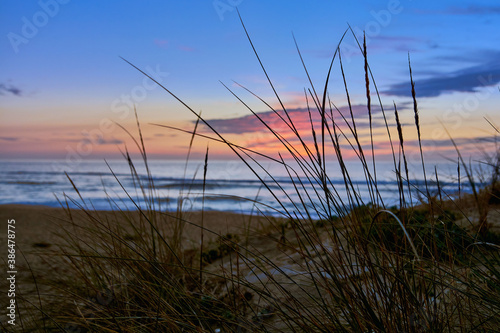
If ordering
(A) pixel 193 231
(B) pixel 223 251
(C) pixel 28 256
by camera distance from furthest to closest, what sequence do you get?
(A) pixel 193 231
(C) pixel 28 256
(B) pixel 223 251

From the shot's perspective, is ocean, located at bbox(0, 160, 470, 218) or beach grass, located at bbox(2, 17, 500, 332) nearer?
beach grass, located at bbox(2, 17, 500, 332)

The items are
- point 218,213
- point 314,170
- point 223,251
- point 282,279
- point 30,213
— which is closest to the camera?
point 314,170

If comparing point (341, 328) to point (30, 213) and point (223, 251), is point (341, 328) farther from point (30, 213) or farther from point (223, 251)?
point (30, 213)

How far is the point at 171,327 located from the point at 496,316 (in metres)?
1.24

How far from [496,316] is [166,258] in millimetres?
1851

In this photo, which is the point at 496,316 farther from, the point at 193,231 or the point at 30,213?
the point at 30,213

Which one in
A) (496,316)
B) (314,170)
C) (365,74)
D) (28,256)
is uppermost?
(365,74)

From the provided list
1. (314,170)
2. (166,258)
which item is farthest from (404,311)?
(166,258)

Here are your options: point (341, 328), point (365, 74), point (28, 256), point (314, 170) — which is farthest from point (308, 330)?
point (28, 256)

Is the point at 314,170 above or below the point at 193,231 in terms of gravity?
above

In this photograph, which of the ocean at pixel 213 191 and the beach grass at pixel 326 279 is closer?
the beach grass at pixel 326 279

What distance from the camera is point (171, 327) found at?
64.3 inches

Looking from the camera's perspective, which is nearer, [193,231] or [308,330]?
[308,330]

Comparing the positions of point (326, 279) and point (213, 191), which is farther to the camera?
point (213, 191)
